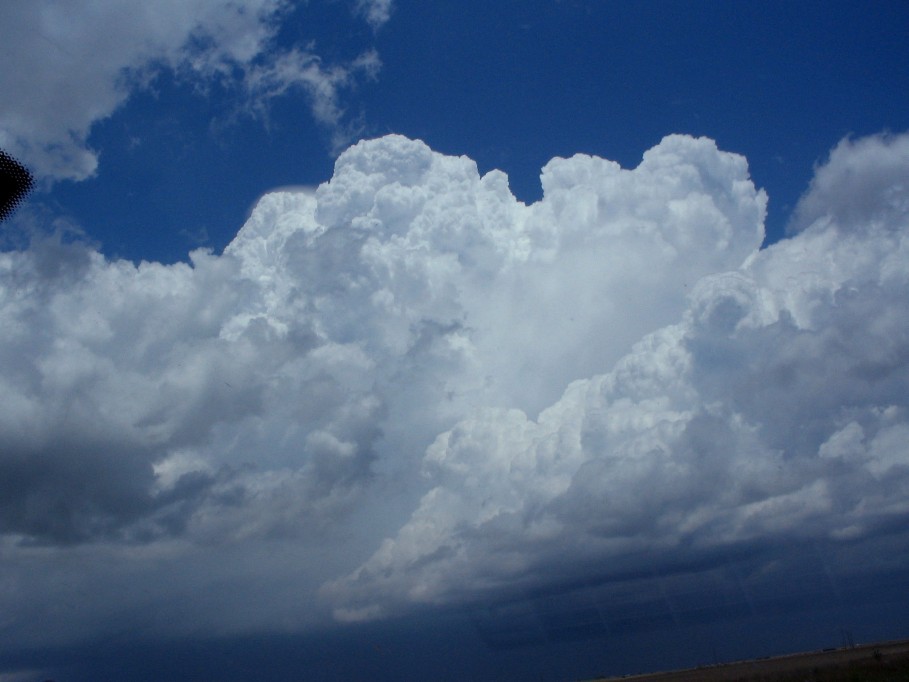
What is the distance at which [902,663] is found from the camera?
13225 centimetres

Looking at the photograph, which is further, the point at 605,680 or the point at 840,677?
the point at 605,680

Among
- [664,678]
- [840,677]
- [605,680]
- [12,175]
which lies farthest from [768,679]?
[12,175]

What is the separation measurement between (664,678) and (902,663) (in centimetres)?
5882

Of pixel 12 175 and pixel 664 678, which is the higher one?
pixel 12 175

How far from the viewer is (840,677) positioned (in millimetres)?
120438

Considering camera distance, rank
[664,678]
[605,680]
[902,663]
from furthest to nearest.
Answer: [605,680], [664,678], [902,663]

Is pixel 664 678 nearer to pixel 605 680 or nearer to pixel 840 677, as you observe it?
pixel 605 680

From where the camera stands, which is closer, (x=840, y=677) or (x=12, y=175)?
(x=12, y=175)

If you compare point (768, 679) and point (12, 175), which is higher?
point (12, 175)

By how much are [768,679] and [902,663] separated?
2265cm

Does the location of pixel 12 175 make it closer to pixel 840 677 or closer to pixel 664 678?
pixel 840 677

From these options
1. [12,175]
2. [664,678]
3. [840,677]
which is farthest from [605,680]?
[12,175]

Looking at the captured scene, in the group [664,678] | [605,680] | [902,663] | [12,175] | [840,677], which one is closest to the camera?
[12,175]

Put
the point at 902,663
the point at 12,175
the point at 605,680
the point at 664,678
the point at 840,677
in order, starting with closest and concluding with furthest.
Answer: the point at 12,175 < the point at 840,677 < the point at 902,663 < the point at 664,678 < the point at 605,680
